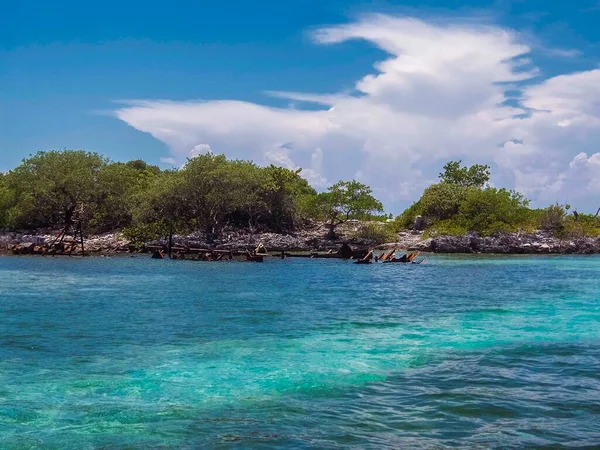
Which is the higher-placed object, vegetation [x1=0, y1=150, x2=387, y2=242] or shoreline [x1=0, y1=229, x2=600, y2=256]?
vegetation [x1=0, y1=150, x2=387, y2=242]

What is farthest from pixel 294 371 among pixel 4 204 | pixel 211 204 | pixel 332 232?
pixel 4 204

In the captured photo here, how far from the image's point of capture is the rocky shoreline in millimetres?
78312

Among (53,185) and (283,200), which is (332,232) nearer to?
(283,200)

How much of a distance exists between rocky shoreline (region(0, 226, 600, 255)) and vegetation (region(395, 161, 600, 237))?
149 cm

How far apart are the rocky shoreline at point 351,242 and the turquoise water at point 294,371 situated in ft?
159

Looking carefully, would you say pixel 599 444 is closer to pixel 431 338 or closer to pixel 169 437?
pixel 169 437

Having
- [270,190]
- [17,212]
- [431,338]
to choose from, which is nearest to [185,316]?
[431,338]

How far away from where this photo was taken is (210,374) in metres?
13.3

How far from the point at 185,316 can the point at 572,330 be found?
46.1 ft

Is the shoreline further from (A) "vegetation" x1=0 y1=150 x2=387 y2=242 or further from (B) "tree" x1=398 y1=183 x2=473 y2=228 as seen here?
(B) "tree" x1=398 y1=183 x2=473 y2=228

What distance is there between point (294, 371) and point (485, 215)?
7739 cm

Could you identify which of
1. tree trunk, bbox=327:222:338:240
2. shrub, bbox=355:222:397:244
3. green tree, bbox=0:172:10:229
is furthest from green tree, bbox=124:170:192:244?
shrub, bbox=355:222:397:244

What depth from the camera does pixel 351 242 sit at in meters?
82.8

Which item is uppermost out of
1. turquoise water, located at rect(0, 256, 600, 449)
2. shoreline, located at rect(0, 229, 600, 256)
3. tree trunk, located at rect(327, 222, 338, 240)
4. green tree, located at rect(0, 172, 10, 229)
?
green tree, located at rect(0, 172, 10, 229)
